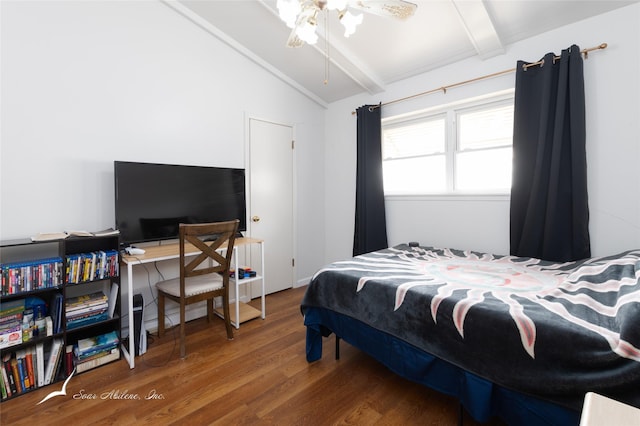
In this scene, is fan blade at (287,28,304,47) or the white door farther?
the white door

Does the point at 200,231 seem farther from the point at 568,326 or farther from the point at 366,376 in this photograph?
the point at 568,326

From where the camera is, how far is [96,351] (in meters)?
2.04

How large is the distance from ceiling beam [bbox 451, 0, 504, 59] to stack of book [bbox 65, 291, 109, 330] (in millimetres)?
3392

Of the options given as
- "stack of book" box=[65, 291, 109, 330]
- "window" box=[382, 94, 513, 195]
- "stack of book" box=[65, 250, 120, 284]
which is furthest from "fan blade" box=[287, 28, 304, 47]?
"stack of book" box=[65, 291, 109, 330]

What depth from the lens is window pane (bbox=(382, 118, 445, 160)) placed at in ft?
10.4

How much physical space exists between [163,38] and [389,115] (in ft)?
7.91

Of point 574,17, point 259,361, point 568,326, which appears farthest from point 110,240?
point 574,17

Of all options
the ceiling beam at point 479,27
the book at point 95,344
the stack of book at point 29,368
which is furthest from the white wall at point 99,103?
the ceiling beam at point 479,27

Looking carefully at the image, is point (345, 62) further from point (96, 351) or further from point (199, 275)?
point (96, 351)

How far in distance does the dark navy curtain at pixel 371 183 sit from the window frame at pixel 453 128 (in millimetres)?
212

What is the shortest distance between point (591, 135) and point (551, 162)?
13.4 inches

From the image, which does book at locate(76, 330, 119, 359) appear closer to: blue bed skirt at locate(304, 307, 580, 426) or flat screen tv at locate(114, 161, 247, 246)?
flat screen tv at locate(114, 161, 247, 246)

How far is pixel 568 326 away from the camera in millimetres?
1191

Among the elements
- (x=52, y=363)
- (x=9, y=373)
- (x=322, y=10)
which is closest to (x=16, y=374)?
(x=9, y=373)
